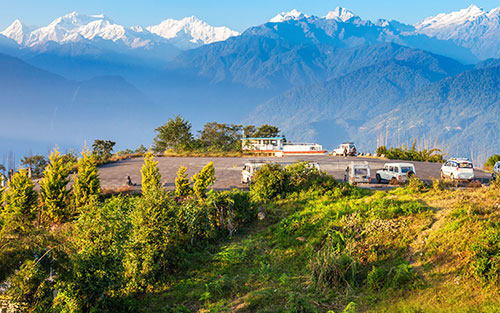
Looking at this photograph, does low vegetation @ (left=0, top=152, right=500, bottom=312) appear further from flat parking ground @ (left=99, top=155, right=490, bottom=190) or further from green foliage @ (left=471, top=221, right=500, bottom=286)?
flat parking ground @ (left=99, top=155, right=490, bottom=190)

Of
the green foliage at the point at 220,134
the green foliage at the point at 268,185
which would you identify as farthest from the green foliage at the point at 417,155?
the green foliage at the point at 220,134

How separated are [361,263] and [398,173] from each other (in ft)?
54.3

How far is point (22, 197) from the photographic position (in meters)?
19.0

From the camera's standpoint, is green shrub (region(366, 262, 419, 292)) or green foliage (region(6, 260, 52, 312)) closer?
green foliage (region(6, 260, 52, 312))

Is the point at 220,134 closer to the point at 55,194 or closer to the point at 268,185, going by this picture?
the point at 268,185

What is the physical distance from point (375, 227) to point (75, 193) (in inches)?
615

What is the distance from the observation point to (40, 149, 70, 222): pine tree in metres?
19.7

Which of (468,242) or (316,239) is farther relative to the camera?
(316,239)

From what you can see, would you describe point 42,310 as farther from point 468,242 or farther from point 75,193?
point 75,193

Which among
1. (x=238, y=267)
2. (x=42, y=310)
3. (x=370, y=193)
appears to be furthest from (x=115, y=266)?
(x=370, y=193)

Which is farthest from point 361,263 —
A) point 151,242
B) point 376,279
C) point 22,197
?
point 22,197

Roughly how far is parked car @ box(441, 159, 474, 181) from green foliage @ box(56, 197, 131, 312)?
23816mm

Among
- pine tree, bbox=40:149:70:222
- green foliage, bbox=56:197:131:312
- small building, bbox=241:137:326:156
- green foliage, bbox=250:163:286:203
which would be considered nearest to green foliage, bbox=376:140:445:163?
small building, bbox=241:137:326:156

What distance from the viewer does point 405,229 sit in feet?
44.3
